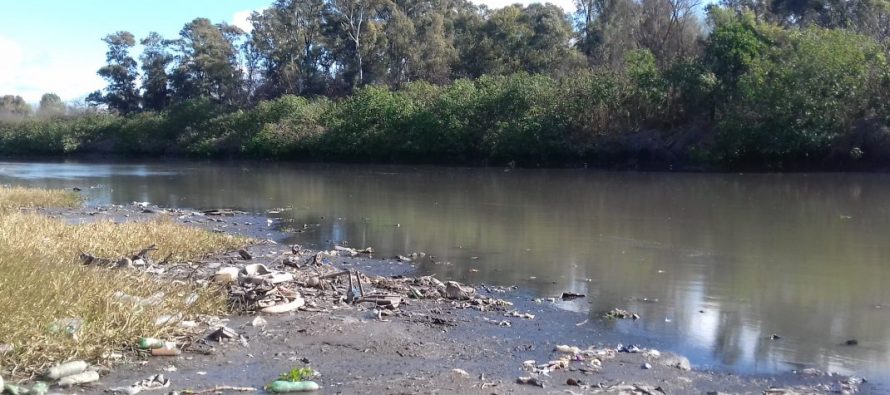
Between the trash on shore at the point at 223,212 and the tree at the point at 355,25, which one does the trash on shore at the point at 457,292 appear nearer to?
the trash on shore at the point at 223,212

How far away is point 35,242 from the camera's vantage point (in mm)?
11633

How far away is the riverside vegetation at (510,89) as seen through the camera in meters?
35.9

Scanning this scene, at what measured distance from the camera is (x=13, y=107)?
89125 mm

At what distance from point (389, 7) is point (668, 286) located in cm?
6012

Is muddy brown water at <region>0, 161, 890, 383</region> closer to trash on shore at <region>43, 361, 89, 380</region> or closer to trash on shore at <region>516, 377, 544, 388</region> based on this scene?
trash on shore at <region>516, 377, 544, 388</region>

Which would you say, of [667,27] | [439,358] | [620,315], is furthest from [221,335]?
[667,27]

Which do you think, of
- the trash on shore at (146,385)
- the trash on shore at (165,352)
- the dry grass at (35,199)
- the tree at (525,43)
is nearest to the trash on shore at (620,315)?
the trash on shore at (165,352)

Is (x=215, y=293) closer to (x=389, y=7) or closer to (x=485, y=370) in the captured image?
(x=485, y=370)

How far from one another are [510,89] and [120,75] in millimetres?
51793

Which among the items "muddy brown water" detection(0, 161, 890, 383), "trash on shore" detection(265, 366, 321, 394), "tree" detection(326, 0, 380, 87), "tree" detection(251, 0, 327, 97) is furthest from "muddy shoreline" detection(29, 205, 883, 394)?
"tree" detection(251, 0, 327, 97)

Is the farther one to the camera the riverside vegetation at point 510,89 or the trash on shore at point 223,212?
the riverside vegetation at point 510,89

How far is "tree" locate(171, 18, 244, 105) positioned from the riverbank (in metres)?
68.5

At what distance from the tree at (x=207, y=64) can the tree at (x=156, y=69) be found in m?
1.35

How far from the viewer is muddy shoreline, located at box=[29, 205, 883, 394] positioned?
23.0 ft
